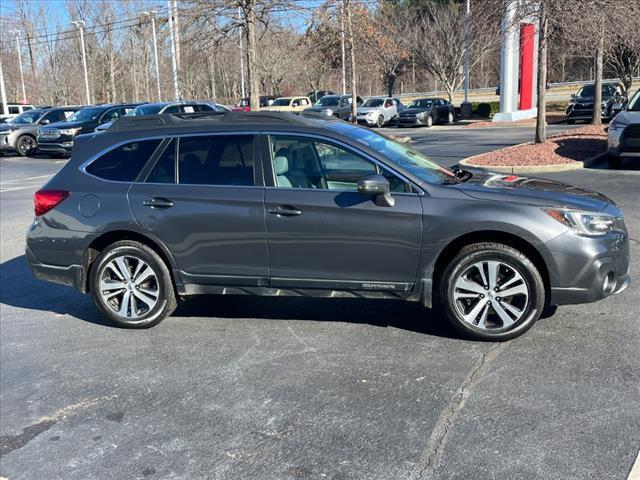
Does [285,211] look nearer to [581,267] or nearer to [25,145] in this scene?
[581,267]

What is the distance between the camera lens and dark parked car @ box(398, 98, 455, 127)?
33.0 m

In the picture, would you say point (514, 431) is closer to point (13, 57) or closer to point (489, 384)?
point (489, 384)

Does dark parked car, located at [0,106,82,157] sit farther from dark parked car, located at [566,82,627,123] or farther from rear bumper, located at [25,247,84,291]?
dark parked car, located at [566,82,627,123]

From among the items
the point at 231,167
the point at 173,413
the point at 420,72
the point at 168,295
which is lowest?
the point at 173,413

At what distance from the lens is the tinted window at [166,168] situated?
5.26 metres

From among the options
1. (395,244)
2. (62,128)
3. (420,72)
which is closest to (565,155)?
(395,244)

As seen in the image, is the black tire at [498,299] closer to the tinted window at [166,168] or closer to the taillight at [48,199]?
the tinted window at [166,168]

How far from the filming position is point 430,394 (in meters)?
3.94

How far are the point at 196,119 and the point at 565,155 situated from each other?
11552 millimetres

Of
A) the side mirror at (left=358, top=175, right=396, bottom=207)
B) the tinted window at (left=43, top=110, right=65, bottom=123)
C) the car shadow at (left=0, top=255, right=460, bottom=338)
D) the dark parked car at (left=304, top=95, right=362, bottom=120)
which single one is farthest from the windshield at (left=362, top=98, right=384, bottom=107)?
the side mirror at (left=358, top=175, right=396, bottom=207)

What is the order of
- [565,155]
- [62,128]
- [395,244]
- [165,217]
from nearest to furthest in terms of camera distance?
[395,244] < [165,217] < [565,155] < [62,128]

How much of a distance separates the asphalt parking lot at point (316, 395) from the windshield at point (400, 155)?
1.19 meters

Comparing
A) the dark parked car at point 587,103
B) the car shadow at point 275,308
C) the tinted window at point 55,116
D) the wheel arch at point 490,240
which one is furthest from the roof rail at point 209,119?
the dark parked car at point 587,103

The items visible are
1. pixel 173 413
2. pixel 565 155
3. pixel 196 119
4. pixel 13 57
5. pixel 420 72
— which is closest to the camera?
pixel 173 413
